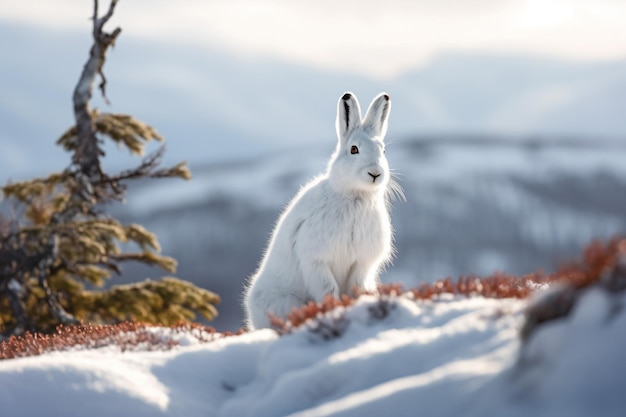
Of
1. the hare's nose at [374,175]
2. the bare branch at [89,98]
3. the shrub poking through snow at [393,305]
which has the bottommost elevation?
the shrub poking through snow at [393,305]

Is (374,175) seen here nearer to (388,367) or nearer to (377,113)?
(377,113)

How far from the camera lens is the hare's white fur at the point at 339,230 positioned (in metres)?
11.0

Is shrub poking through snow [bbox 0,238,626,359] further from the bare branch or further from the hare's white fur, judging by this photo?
the bare branch

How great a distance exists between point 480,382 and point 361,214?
5.88 m

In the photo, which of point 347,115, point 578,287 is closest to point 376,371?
point 578,287

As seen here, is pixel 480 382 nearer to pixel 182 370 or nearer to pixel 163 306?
pixel 182 370

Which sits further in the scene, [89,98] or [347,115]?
[89,98]

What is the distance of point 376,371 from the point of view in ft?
21.2

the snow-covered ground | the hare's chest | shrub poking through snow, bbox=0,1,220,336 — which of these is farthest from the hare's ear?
shrub poking through snow, bbox=0,1,220,336

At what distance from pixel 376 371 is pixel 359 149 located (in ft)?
16.8

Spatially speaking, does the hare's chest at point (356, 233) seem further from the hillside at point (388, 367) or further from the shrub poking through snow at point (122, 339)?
the hillside at point (388, 367)

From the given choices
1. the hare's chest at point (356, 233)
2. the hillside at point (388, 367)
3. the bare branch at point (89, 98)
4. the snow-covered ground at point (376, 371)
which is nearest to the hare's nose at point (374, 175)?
the hare's chest at point (356, 233)

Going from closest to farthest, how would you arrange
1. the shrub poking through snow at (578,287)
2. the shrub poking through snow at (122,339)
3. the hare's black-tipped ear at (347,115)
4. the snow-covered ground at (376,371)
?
1. the snow-covered ground at (376,371)
2. the shrub poking through snow at (578,287)
3. the shrub poking through snow at (122,339)
4. the hare's black-tipped ear at (347,115)

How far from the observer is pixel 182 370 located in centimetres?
759
